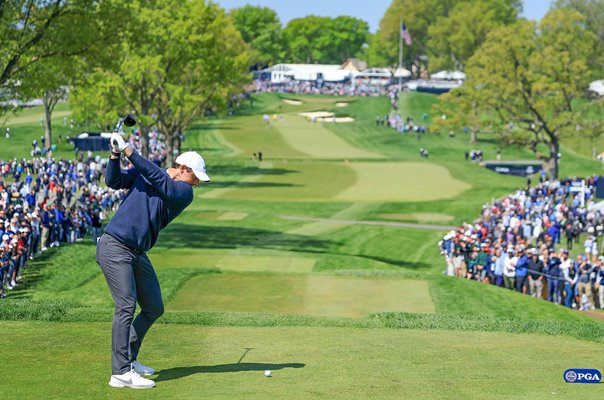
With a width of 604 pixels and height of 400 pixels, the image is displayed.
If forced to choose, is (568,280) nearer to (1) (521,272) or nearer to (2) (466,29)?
(1) (521,272)

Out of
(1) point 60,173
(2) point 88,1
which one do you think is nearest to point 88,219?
(2) point 88,1

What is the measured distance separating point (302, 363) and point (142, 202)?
2.69 meters

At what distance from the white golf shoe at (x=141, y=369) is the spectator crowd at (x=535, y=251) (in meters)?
23.9

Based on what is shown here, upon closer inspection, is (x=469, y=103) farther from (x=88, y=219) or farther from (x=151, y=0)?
(x=88, y=219)

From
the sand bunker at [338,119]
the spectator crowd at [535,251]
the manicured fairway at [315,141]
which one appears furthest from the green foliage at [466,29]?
the spectator crowd at [535,251]

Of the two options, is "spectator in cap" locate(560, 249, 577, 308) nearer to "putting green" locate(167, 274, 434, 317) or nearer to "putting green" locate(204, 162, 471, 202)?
"putting green" locate(167, 274, 434, 317)

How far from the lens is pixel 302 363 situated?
12523mm

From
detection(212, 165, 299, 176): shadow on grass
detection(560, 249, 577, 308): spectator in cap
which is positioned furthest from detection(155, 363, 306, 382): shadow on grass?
detection(212, 165, 299, 176): shadow on grass

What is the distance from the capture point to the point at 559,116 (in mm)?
90812

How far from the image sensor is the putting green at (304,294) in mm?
25656

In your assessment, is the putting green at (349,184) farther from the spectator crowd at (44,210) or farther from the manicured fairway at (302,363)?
the manicured fairway at (302,363)

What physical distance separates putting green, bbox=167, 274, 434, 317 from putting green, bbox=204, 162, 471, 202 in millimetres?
41878

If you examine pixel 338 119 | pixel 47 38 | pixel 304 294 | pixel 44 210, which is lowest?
pixel 338 119

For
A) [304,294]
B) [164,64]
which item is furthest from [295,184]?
[304,294]
